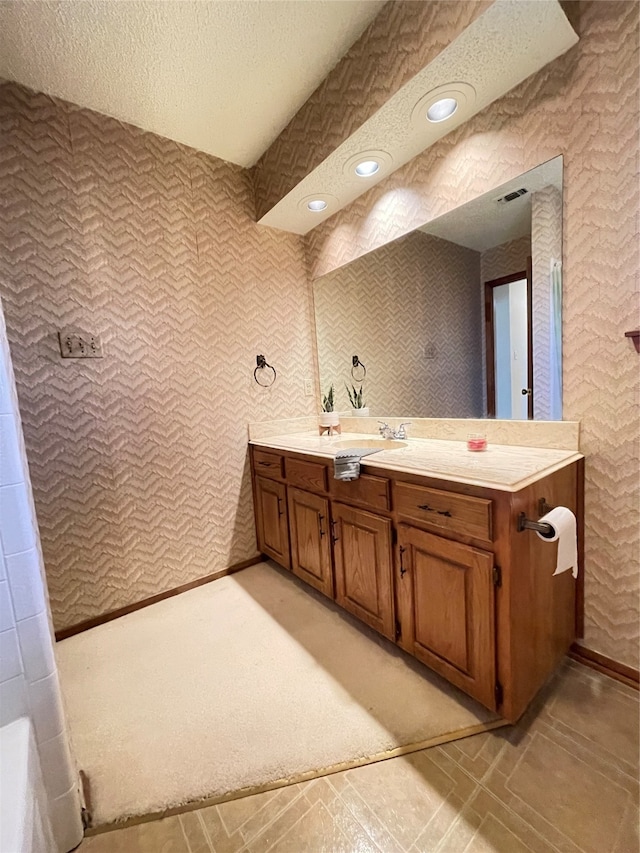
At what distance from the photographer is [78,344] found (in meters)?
1.78

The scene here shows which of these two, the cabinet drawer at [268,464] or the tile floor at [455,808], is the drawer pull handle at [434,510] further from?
the cabinet drawer at [268,464]

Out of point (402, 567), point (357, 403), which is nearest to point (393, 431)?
point (357, 403)

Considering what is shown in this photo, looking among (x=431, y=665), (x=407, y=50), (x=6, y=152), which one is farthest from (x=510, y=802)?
(x=6, y=152)

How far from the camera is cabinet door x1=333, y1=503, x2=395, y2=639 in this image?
58.1 inches

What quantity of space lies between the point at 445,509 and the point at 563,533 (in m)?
0.34

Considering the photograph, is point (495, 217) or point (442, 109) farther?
point (495, 217)

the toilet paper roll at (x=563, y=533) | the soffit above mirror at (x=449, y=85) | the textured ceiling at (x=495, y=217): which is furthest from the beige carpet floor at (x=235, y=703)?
the soffit above mirror at (x=449, y=85)

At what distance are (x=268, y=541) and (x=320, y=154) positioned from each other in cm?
223

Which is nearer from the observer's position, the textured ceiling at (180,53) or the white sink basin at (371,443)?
the textured ceiling at (180,53)

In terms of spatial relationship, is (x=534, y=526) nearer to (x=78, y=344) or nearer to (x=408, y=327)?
(x=408, y=327)

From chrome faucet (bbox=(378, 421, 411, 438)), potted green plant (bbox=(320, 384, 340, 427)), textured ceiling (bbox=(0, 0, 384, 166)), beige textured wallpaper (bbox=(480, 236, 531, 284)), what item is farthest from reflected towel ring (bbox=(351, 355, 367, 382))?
textured ceiling (bbox=(0, 0, 384, 166))

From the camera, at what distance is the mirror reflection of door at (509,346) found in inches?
61.9

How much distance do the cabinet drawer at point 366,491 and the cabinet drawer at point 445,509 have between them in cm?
5

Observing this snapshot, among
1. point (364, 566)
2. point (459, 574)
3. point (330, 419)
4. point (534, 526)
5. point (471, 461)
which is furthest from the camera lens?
point (330, 419)
